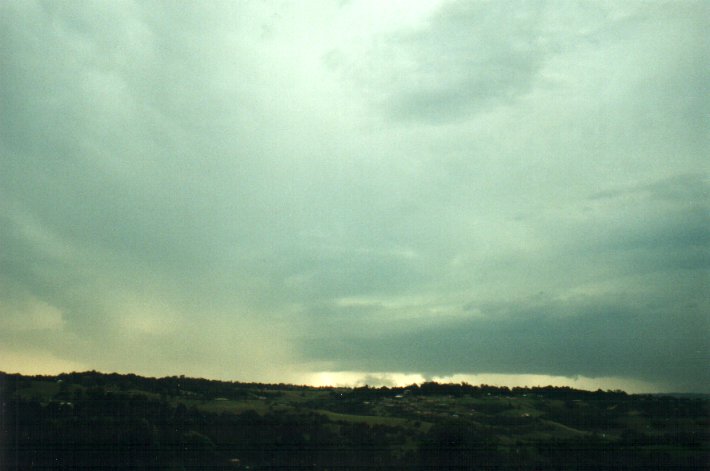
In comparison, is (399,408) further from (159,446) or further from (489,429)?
(159,446)

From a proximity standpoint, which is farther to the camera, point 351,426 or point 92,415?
point 351,426

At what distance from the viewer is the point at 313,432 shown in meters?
→ 32.9

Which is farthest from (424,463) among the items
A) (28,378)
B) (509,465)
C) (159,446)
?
(28,378)

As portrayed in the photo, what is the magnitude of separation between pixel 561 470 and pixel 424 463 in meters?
7.30

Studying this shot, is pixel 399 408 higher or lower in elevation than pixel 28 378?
Answer: lower

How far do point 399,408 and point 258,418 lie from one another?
41.2 ft

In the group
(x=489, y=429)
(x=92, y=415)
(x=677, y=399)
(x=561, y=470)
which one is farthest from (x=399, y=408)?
(x=92, y=415)

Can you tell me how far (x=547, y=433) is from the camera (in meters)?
34.9

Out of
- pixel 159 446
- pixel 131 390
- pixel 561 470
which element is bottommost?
pixel 561 470

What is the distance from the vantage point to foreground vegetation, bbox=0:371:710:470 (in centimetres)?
2870

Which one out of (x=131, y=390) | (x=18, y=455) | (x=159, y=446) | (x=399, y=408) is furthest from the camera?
(x=399, y=408)

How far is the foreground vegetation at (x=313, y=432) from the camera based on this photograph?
94.2 ft

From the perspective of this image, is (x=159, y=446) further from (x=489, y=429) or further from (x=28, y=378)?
(x=489, y=429)

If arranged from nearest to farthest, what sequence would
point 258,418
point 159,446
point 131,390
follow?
point 159,446
point 258,418
point 131,390
